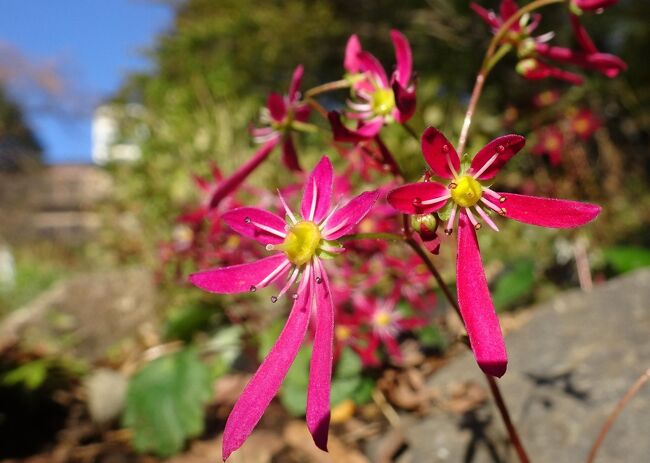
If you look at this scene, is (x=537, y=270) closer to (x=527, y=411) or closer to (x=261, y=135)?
(x=527, y=411)

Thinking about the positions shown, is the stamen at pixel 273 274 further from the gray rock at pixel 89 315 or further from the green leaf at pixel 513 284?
the gray rock at pixel 89 315

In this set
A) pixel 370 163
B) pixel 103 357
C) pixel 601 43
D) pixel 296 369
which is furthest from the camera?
pixel 601 43

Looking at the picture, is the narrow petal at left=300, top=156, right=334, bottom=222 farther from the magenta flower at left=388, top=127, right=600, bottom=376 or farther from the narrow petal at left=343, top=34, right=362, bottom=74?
the narrow petal at left=343, top=34, right=362, bottom=74

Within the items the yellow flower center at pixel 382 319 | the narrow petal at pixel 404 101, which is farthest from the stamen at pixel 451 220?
the yellow flower center at pixel 382 319

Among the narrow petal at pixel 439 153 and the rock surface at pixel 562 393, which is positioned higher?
the narrow petal at pixel 439 153

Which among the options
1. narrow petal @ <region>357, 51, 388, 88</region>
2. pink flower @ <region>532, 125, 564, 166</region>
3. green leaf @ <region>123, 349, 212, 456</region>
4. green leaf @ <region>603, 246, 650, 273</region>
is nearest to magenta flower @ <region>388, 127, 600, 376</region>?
narrow petal @ <region>357, 51, 388, 88</region>

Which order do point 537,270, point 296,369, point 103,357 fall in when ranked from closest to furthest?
point 296,369 < point 537,270 < point 103,357

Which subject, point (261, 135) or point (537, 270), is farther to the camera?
A: point (537, 270)

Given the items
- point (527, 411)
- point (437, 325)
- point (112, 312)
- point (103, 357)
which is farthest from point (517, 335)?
point (112, 312)
